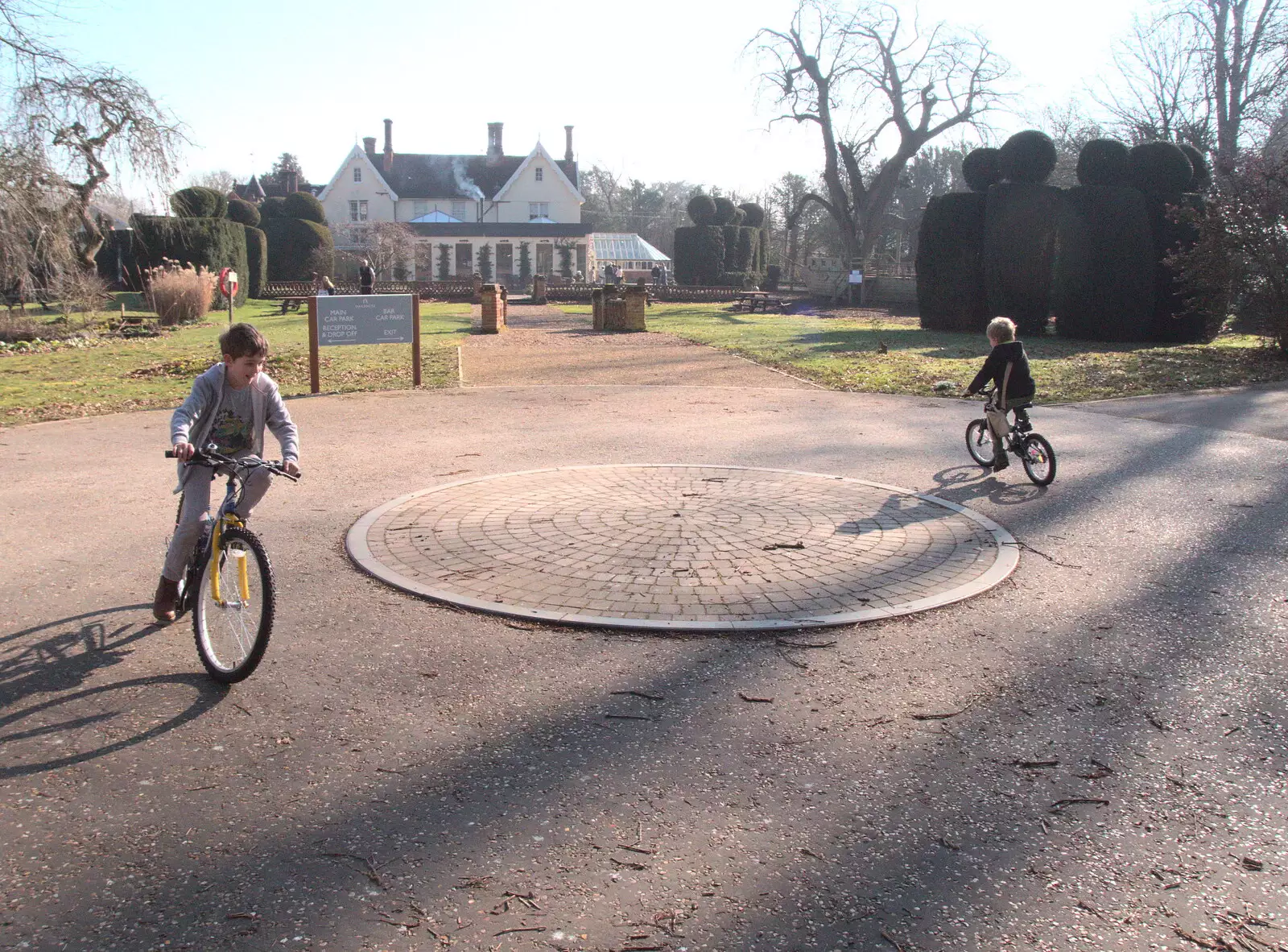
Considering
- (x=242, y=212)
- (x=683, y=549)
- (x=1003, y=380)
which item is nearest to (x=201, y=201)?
(x=242, y=212)

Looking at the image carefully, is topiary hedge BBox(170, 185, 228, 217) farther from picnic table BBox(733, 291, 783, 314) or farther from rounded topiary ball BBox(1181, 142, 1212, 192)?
rounded topiary ball BBox(1181, 142, 1212, 192)

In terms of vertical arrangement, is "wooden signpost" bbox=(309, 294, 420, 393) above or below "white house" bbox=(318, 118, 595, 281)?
below

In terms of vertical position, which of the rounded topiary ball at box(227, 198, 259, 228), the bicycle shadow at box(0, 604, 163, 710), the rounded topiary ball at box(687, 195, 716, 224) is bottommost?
the bicycle shadow at box(0, 604, 163, 710)

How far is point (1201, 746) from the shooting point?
12.2ft

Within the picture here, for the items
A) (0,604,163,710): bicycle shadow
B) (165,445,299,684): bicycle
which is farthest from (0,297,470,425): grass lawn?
(165,445,299,684): bicycle

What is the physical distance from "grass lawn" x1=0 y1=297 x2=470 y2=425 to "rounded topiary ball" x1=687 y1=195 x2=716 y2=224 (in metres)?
32.6

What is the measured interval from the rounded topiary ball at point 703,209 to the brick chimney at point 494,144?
82.9 ft

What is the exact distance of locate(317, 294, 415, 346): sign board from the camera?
13.4 m

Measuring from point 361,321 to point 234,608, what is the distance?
1006 centimetres

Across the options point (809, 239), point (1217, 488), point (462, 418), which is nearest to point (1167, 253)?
point (1217, 488)

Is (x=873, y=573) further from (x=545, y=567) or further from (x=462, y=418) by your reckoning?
(x=462, y=418)

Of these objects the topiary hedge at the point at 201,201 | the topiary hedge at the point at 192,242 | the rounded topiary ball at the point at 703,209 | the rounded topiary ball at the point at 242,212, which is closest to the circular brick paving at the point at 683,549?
the topiary hedge at the point at 192,242

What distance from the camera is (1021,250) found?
22922 millimetres

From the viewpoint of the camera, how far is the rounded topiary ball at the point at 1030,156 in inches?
912
